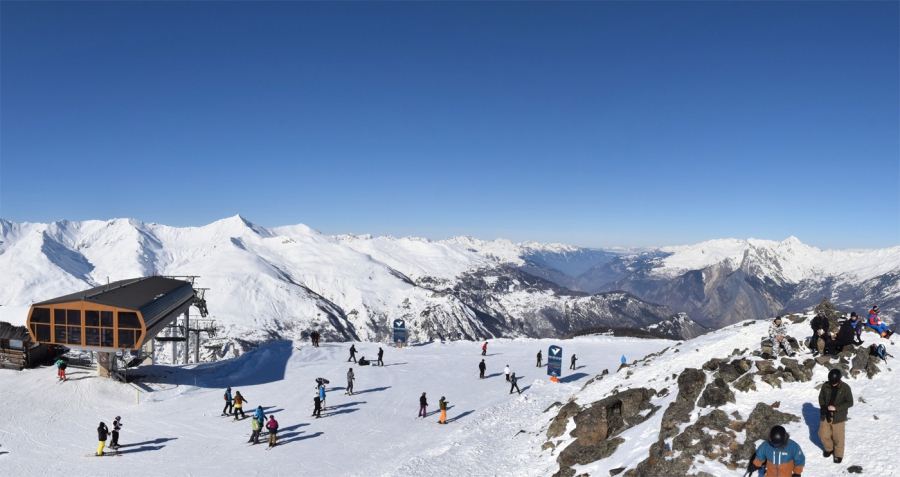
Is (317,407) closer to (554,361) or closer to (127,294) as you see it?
(554,361)

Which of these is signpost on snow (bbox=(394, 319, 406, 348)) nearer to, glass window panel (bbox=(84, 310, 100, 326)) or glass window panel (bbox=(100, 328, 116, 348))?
glass window panel (bbox=(100, 328, 116, 348))

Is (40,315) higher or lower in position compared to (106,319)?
higher

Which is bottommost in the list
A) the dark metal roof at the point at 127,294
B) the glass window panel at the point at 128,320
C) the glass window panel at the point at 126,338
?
the glass window panel at the point at 126,338

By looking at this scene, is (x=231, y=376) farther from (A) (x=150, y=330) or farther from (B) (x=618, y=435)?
(B) (x=618, y=435)

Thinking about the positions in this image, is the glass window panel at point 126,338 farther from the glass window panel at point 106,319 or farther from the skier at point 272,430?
the skier at point 272,430

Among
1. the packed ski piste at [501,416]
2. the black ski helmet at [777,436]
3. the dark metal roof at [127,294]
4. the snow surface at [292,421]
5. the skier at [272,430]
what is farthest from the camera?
the dark metal roof at [127,294]

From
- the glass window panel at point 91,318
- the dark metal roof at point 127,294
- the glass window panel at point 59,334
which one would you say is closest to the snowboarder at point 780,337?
the dark metal roof at point 127,294

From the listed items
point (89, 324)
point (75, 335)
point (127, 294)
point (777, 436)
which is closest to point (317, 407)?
point (89, 324)
